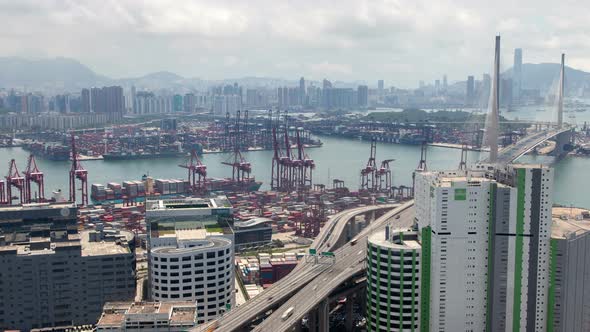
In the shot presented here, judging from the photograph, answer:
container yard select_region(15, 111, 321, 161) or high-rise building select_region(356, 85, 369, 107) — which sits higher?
high-rise building select_region(356, 85, 369, 107)

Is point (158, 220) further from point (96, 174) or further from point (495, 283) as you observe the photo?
point (96, 174)

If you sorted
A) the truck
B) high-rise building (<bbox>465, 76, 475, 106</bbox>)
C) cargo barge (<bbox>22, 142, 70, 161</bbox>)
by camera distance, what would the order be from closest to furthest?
the truck, cargo barge (<bbox>22, 142, 70, 161</bbox>), high-rise building (<bbox>465, 76, 475, 106</bbox>)

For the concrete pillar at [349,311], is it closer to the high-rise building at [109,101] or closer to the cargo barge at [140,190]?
the cargo barge at [140,190]

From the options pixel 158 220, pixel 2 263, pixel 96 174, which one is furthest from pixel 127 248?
pixel 96 174

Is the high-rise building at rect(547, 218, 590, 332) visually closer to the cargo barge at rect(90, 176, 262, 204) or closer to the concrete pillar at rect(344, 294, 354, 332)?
the concrete pillar at rect(344, 294, 354, 332)

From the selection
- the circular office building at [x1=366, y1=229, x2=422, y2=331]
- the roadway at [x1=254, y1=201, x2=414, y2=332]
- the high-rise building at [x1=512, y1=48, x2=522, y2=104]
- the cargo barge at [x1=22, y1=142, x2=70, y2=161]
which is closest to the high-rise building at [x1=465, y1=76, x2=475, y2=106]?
the high-rise building at [x1=512, y1=48, x2=522, y2=104]

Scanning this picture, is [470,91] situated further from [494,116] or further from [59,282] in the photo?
[59,282]

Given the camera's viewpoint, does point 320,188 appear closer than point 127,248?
No

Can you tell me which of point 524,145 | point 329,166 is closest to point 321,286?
point 524,145
